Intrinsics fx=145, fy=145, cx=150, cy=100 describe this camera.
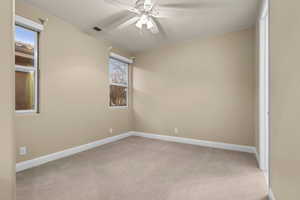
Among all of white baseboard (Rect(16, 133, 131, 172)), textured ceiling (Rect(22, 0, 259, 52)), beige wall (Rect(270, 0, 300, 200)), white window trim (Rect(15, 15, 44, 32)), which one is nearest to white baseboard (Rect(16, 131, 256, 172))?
white baseboard (Rect(16, 133, 131, 172))

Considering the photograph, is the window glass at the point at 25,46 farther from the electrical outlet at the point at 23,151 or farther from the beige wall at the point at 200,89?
the beige wall at the point at 200,89

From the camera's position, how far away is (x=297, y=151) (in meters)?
0.95

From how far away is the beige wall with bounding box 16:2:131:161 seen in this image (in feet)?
8.13

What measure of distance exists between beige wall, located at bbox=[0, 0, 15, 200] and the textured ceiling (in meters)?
1.75

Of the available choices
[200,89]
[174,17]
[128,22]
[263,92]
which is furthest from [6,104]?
[200,89]

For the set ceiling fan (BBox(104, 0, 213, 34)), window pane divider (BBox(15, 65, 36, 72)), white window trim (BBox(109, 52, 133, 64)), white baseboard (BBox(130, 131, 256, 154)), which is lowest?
white baseboard (BBox(130, 131, 256, 154))

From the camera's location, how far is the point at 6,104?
98 cm

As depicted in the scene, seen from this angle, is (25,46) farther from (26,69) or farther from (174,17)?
(174,17)

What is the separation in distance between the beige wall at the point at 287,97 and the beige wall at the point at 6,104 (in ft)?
6.25

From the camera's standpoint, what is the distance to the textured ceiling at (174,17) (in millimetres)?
2414

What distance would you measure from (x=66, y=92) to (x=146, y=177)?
222 cm

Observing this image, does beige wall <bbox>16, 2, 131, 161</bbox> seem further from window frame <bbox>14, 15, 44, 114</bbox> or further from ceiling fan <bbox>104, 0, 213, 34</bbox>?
ceiling fan <bbox>104, 0, 213, 34</bbox>

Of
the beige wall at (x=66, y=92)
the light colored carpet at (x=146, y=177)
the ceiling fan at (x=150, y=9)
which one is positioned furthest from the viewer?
the beige wall at (x=66, y=92)

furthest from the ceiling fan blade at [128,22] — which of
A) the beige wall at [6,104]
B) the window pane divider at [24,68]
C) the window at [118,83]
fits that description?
the beige wall at [6,104]
